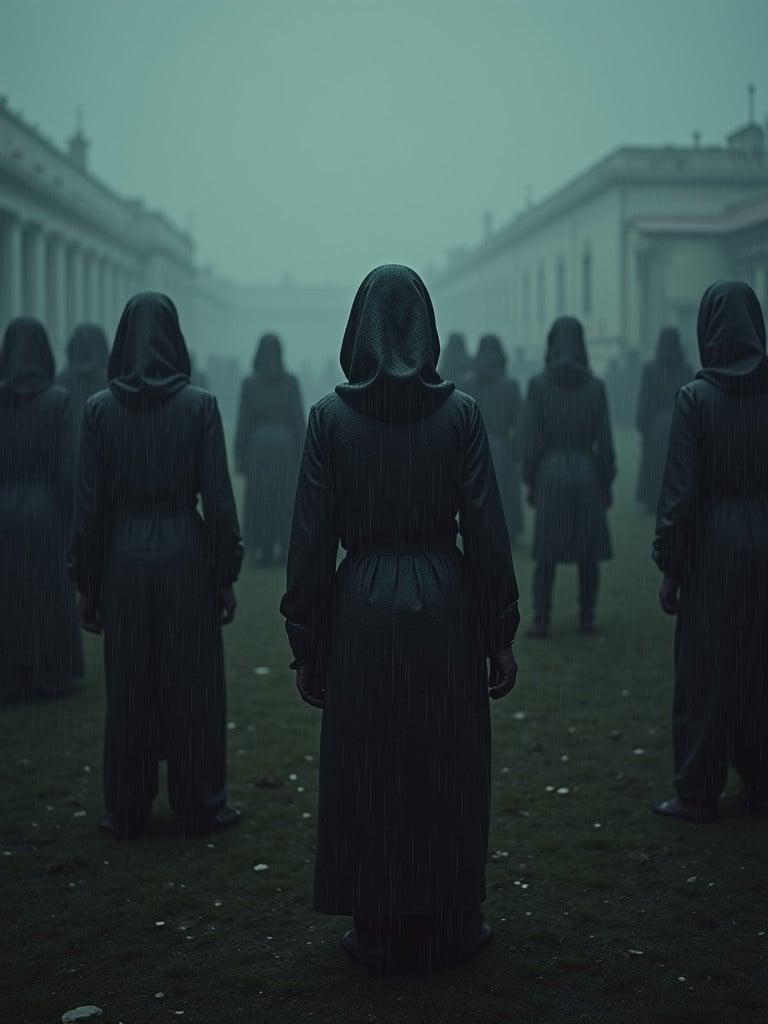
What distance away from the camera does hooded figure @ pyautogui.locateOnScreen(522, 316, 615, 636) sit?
322 inches

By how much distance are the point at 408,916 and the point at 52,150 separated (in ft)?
153

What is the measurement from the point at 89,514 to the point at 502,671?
190cm

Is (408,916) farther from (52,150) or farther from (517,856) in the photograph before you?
(52,150)

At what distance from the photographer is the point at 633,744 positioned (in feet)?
20.1

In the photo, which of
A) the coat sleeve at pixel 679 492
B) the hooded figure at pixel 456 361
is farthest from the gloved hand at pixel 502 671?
the hooded figure at pixel 456 361

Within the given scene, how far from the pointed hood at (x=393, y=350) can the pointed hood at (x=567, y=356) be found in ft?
15.4

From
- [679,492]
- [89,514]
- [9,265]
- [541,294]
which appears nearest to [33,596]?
[89,514]

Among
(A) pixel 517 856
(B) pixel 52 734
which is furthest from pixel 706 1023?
(B) pixel 52 734

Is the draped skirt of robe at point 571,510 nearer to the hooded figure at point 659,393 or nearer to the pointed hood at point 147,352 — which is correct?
the pointed hood at point 147,352

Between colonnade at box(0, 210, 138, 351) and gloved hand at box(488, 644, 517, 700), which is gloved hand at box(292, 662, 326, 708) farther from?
colonnade at box(0, 210, 138, 351)

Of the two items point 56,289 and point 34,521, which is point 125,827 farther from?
point 56,289

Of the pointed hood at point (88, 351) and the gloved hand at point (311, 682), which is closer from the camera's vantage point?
the gloved hand at point (311, 682)

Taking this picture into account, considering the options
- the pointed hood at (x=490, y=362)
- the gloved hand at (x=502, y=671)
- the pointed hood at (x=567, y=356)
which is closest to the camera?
the gloved hand at (x=502, y=671)

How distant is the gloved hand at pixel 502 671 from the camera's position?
12.4 feet
